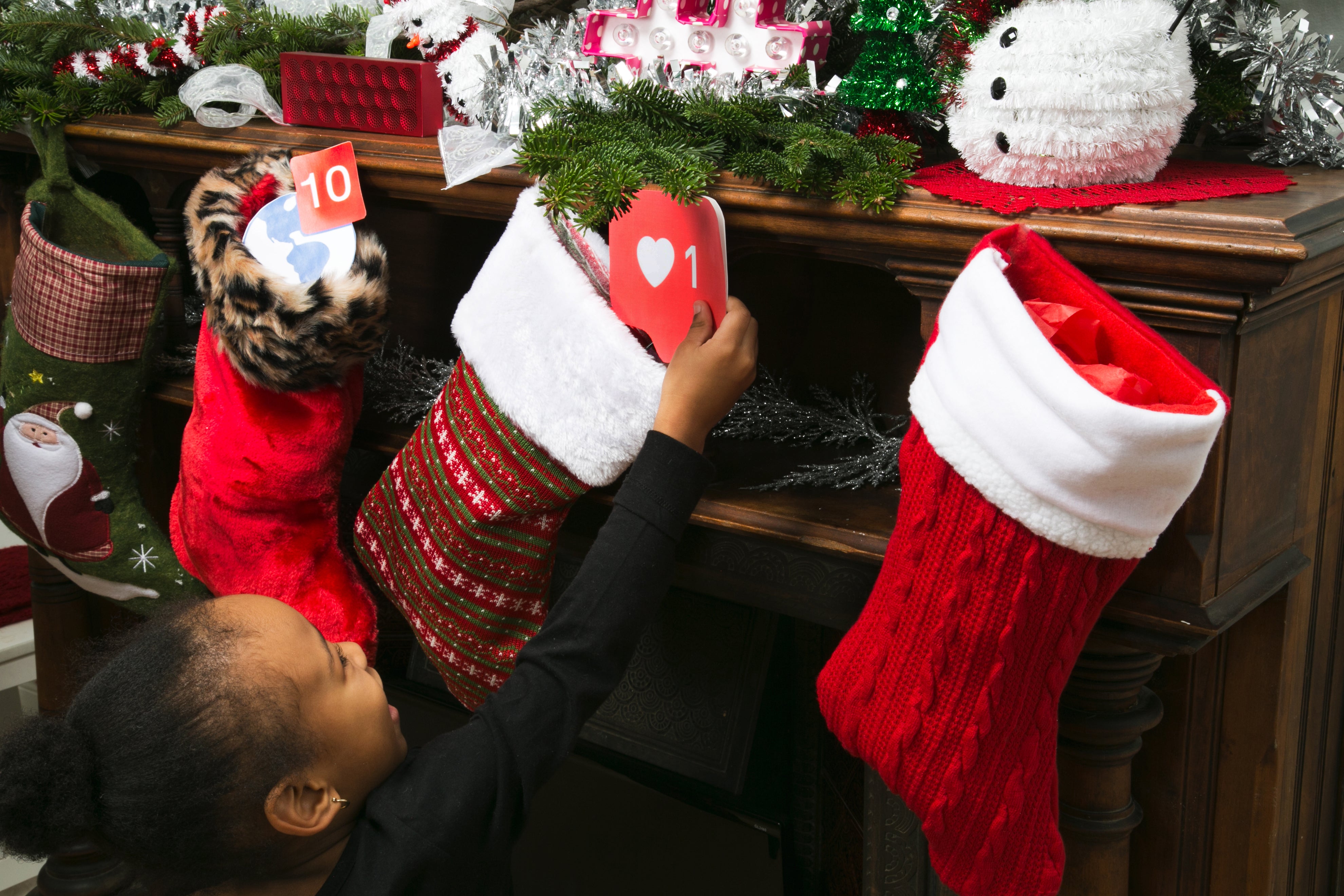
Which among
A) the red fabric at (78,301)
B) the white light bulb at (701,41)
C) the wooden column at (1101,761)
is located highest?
the white light bulb at (701,41)

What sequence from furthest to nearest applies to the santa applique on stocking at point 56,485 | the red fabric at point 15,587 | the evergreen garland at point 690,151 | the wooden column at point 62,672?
the red fabric at point 15,587, the wooden column at point 62,672, the santa applique on stocking at point 56,485, the evergreen garland at point 690,151

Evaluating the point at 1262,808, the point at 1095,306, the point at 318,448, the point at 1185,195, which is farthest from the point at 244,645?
the point at 1262,808

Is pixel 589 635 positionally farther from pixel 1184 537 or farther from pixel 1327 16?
pixel 1327 16

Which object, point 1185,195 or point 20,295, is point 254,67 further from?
point 1185,195

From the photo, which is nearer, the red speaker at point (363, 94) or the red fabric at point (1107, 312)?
the red fabric at point (1107, 312)

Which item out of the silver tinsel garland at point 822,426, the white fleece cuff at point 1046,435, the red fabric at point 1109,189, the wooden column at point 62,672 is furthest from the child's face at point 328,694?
the wooden column at point 62,672

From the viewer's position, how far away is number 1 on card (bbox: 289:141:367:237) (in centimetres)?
120

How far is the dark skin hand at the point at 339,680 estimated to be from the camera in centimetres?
92

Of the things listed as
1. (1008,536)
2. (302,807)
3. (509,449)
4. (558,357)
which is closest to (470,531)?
(509,449)

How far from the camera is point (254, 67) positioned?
1383 millimetres

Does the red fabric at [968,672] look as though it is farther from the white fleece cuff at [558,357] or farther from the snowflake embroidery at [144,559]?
the snowflake embroidery at [144,559]

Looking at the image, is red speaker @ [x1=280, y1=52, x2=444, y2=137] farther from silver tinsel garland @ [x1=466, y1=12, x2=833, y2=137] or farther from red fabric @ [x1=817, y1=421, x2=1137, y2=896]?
red fabric @ [x1=817, y1=421, x2=1137, y2=896]

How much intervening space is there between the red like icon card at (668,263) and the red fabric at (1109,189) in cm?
18

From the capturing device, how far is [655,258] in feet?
3.21
